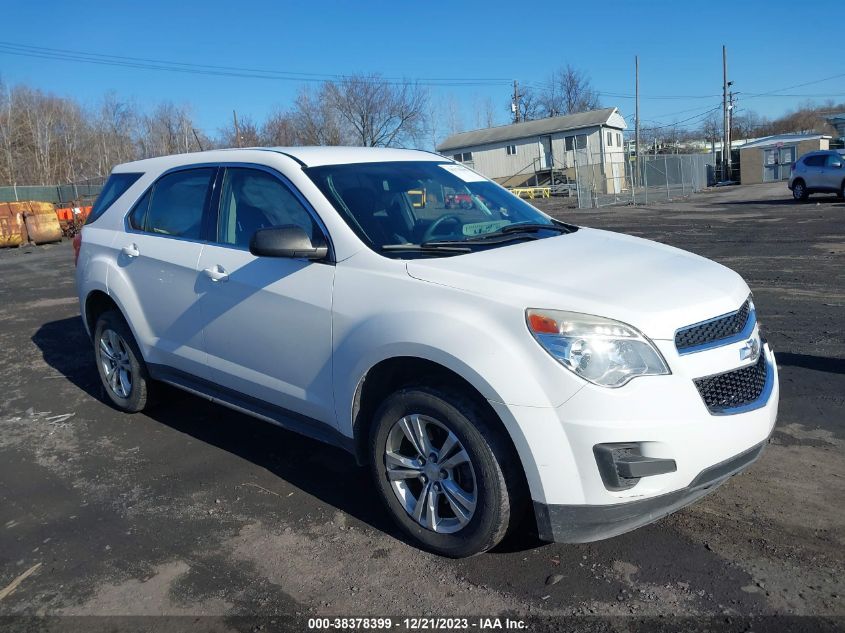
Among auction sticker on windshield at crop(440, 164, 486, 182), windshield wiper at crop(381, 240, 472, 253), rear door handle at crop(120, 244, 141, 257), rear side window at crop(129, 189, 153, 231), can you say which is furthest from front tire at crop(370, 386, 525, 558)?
rear side window at crop(129, 189, 153, 231)

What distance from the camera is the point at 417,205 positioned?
4.14m

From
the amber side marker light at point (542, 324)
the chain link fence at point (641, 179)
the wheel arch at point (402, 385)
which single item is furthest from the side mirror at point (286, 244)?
the chain link fence at point (641, 179)

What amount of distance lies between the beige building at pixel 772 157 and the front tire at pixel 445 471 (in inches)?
1981

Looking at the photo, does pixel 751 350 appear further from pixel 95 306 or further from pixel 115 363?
pixel 95 306

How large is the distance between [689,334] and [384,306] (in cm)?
134

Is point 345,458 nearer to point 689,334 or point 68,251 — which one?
point 689,334

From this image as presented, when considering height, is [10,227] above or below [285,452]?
above

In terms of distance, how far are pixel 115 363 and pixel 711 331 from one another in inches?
174

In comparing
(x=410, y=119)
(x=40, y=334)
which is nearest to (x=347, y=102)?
(x=410, y=119)

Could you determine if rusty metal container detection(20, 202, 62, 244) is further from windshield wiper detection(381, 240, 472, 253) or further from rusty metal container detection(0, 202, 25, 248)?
windshield wiper detection(381, 240, 472, 253)

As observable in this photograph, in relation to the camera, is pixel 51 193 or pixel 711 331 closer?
pixel 711 331

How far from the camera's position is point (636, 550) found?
3.32 metres

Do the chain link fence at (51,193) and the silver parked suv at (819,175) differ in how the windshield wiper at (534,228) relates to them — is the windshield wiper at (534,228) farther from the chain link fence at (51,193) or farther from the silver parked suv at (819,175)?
the chain link fence at (51,193)

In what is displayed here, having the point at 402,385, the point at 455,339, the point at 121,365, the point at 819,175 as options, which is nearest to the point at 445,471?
the point at 402,385
